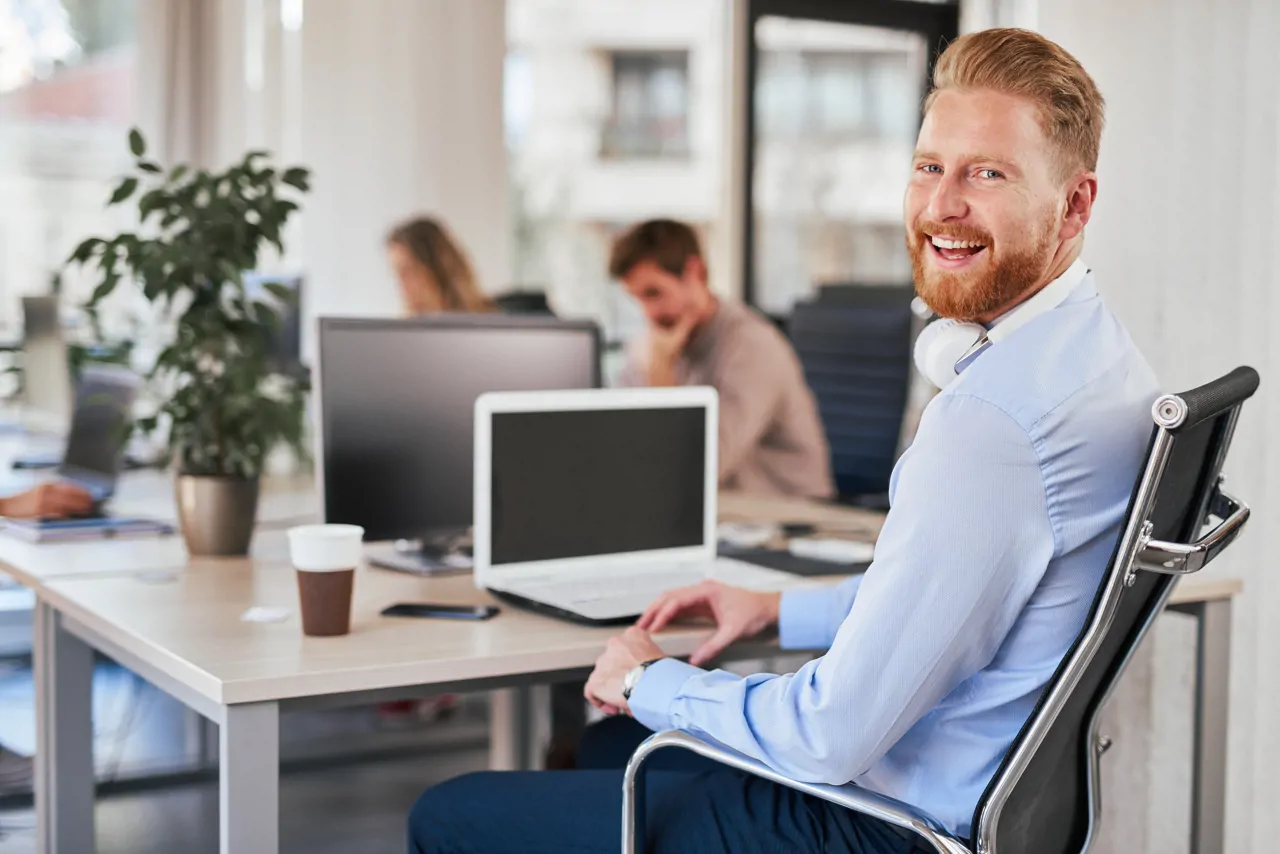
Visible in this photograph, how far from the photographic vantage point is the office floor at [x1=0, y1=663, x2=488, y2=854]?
10.3 ft

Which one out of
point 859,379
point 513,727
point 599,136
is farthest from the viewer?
point 599,136

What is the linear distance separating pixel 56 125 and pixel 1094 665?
5.97 meters

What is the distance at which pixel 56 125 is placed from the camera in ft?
21.2

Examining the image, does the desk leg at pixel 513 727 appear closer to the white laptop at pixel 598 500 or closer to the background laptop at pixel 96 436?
the white laptop at pixel 598 500

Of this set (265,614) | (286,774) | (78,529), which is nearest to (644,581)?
(265,614)

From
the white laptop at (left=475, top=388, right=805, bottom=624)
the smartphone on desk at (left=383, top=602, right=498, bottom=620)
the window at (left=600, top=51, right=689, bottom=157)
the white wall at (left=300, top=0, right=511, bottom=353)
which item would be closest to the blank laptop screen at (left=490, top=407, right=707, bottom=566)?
the white laptop at (left=475, top=388, right=805, bottom=624)

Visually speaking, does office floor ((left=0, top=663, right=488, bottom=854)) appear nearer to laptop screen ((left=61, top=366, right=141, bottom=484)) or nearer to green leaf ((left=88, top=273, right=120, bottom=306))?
laptop screen ((left=61, top=366, right=141, bottom=484))

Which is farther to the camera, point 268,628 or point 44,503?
point 44,503

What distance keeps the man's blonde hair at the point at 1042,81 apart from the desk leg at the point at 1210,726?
3.67ft

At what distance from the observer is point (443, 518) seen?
249cm

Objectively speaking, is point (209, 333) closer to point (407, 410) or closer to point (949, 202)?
point (407, 410)

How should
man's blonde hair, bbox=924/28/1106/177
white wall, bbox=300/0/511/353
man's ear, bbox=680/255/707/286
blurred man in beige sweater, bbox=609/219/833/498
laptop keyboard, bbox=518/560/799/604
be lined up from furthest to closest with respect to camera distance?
white wall, bbox=300/0/511/353 < man's ear, bbox=680/255/707/286 < blurred man in beige sweater, bbox=609/219/833/498 < laptop keyboard, bbox=518/560/799/604 < man's blonde hair, bbox=924/28/1106/177

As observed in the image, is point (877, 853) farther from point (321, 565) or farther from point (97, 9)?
point (97, 9)

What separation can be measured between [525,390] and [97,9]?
4.76 meters
